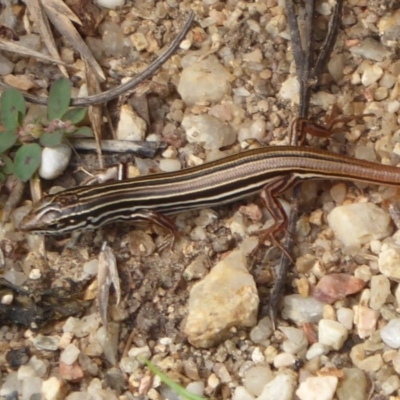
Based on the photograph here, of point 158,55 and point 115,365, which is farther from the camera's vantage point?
point 158,55

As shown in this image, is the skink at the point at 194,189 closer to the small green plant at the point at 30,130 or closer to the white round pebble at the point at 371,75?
the small green plant at the point at 30,130

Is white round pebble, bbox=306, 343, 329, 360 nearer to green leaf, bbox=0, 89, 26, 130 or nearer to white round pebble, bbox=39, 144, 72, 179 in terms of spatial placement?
white round pebble, bbox=39, 144, 72, 179

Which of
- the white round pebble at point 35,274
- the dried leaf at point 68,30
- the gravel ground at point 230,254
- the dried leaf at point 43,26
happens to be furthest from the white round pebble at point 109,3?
the white round pebble at point 35,274

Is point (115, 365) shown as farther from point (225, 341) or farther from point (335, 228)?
point (335, 228)

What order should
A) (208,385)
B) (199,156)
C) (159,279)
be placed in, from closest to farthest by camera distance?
(208,385) < (159,279) < (199,156)

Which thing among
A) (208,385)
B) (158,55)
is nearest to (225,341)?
(208,385)

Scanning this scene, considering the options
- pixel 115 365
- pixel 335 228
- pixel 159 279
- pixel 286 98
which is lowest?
pixel 115 365

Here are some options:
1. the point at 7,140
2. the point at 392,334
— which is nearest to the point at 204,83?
the point at 7,140
